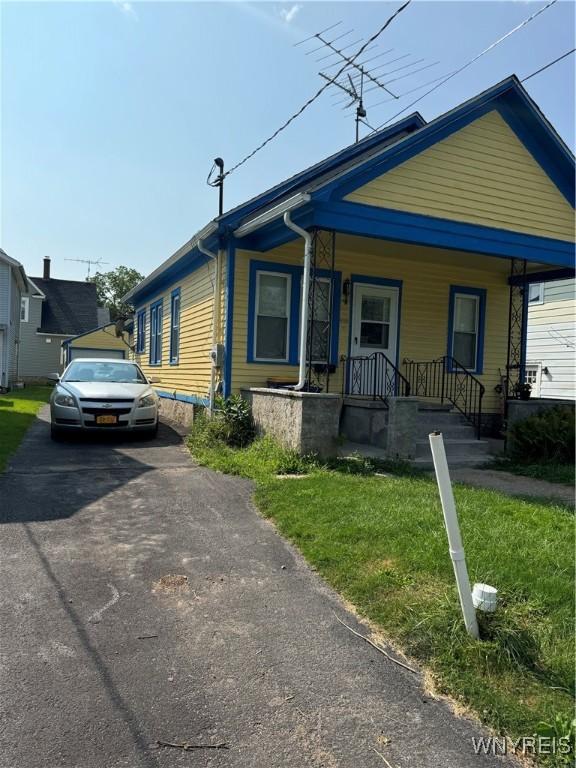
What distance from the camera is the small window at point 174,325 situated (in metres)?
12.9

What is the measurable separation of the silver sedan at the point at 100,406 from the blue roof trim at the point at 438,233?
14.5 ft

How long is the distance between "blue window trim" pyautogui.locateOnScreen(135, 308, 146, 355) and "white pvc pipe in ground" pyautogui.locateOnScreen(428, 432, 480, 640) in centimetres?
1536

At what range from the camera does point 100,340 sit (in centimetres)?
2817

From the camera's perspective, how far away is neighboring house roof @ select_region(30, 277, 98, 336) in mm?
33625

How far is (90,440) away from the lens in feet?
31.1

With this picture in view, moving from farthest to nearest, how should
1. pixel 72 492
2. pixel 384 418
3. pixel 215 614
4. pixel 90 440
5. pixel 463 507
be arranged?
pixel 90 440 → pixel 384 418 → pixel 72 492 → pixel 463 507 → pixel 215 614

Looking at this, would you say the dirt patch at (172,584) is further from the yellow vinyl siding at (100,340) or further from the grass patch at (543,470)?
the yellow vinyl siding at (100,340)

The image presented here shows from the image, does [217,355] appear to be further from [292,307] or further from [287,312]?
[292,307]

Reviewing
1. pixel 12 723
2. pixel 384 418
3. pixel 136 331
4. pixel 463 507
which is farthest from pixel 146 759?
pixel 136 331

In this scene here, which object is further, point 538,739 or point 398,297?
point 398,297

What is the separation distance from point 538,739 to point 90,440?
28.2 ft

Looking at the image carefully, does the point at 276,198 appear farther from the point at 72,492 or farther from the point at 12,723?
the point at 12,723

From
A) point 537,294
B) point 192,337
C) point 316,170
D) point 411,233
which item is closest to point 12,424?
point 192,337

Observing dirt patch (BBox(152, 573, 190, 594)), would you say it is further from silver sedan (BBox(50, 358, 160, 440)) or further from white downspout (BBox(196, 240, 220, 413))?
white downspout (BBox(196, 240, 220, 413))
